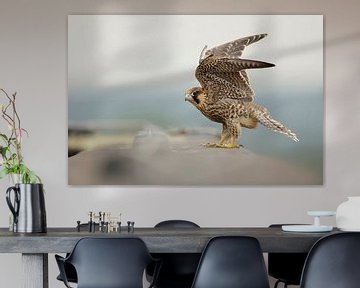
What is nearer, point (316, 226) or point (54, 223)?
point (316, 226)

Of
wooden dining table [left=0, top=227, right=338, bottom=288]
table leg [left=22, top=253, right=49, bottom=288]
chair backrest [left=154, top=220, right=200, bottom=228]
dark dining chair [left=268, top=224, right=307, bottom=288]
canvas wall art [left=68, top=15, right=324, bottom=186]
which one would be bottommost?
dark dining chair [left=268, top=224, right=307, bottom=288]

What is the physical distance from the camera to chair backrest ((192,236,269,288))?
3.48 meters

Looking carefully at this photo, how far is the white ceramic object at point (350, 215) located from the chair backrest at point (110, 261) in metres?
1.07

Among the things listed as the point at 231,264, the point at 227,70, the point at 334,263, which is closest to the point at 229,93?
the point at 227,70

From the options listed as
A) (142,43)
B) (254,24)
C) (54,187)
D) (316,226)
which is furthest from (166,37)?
(316,226)

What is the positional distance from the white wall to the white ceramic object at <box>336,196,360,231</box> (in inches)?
69.4

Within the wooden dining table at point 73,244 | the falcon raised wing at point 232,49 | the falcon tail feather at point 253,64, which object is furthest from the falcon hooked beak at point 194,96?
the wooden dining table at point 73,244

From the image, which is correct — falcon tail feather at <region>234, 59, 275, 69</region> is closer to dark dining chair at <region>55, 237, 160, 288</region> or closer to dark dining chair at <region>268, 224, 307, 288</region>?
dark dining chair at <region>268, 224, 307, 288</region>

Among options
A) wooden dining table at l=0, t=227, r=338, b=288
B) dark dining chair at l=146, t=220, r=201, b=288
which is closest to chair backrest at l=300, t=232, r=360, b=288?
Answer: wooden dining table at l=0, t=227, r=338, b=288

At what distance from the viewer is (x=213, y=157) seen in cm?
561

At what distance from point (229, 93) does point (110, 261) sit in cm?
253

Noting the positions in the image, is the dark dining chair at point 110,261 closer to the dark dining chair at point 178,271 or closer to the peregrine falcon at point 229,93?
the dark dining chair at point 178,271

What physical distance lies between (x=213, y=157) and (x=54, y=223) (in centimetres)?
132

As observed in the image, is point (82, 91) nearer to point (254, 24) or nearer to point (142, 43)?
point (142, 43)
